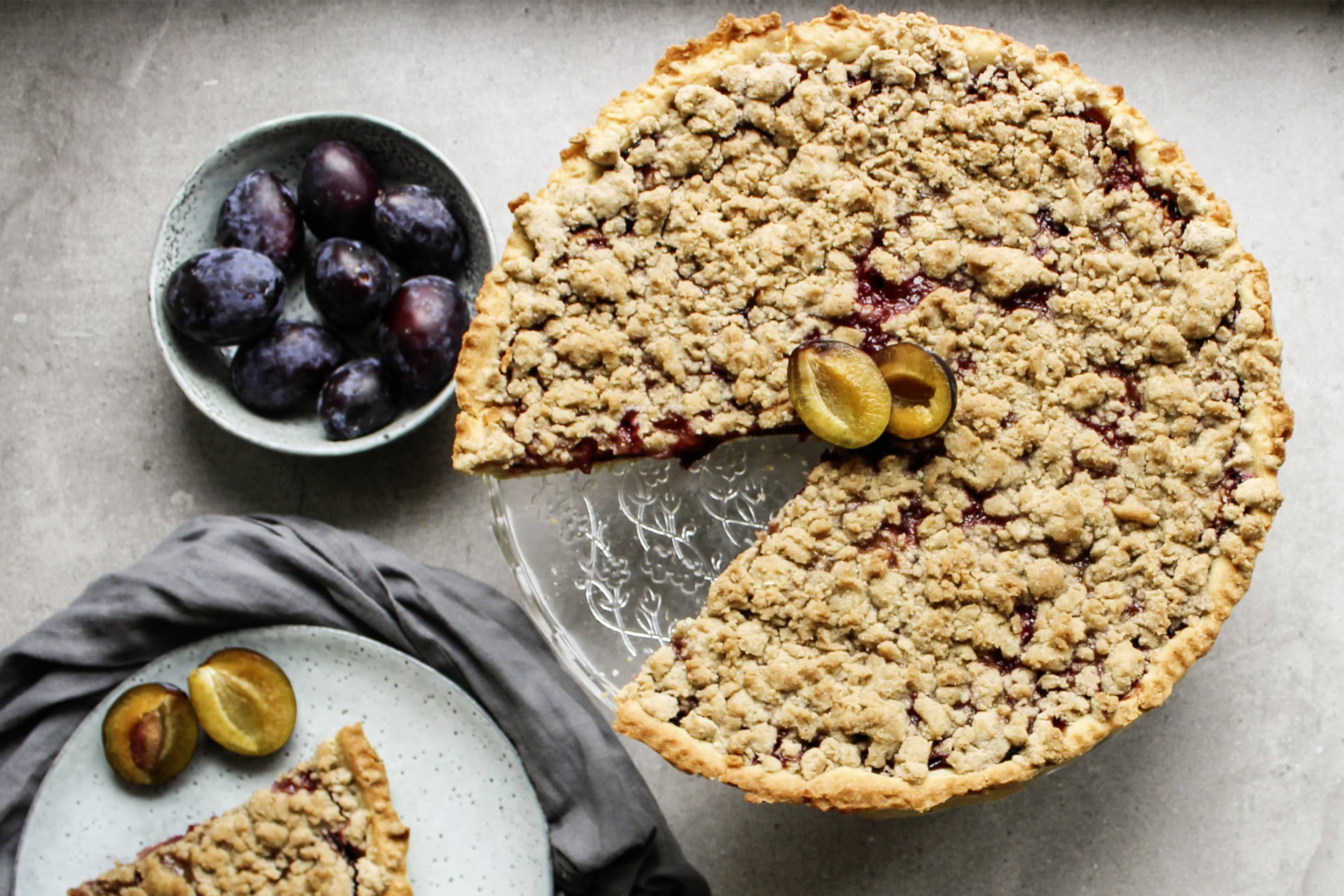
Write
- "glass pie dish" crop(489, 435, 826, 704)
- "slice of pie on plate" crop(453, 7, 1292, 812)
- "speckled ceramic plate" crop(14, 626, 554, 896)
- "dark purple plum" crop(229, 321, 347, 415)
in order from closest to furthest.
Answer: "slice of pie on plate" crop(453, 7, 1292, 812) < "glass pie dish" crop(489, 435, 826, 704) < "speckled ceramic plate" crop(14, 626, 554, 896) < "dark purple plum" crop(229, 321, 347, 415)

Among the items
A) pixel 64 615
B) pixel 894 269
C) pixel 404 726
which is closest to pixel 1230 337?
pixel 894 269

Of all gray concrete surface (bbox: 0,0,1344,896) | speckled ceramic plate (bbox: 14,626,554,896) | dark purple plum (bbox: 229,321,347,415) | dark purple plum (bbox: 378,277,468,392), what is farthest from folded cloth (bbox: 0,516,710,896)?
dark purple plum (bbox: 378,277,468,392)

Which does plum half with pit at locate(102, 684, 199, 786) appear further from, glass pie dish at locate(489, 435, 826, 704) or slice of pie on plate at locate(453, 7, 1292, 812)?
slice of pie on plate at locate(453, 7, 1292, 812)

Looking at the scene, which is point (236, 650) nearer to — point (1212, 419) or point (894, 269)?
point (894, 269)

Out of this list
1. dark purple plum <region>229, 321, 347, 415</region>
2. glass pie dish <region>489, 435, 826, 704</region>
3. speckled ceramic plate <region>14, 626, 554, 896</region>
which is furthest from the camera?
dark purple plum <region>229, 321, 347, 415</region>

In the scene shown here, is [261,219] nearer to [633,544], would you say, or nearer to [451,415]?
[451,415]

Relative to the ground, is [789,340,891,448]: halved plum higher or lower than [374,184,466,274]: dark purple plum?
higher

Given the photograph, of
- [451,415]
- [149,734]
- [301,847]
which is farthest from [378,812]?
[451,415]
